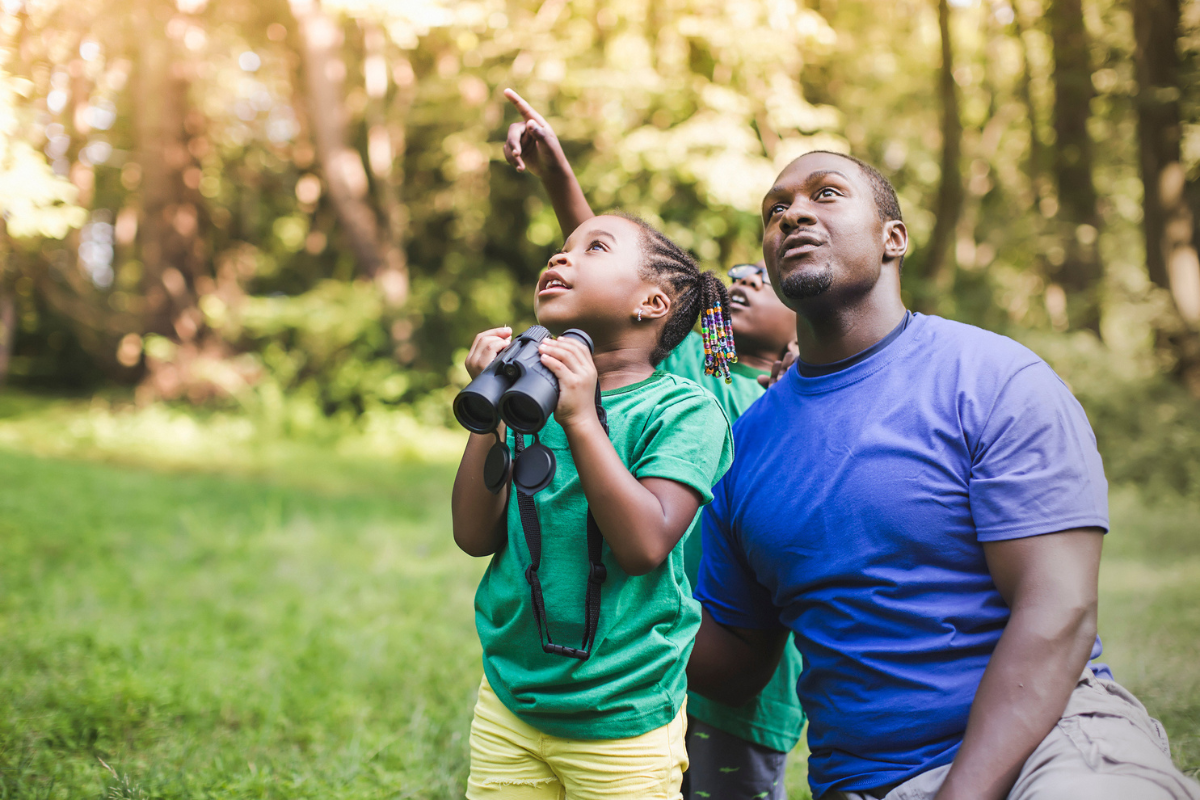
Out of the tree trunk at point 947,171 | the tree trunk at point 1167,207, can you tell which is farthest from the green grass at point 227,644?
the tree trunk at point 1167,207

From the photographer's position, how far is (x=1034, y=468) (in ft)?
5.51

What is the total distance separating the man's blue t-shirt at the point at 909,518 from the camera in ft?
5.59

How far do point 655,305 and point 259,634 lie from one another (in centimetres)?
364

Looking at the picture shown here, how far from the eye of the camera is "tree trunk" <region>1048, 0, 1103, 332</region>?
38.1 ft

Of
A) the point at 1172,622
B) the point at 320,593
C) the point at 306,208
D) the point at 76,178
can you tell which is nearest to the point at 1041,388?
the point at 1172,622

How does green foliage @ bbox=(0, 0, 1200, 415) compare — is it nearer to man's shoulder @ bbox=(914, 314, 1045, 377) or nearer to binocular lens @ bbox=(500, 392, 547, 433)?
man's shoulder @ bbox=(914, 314, 1045, 377)

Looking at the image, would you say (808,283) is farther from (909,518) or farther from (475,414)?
(475,414)

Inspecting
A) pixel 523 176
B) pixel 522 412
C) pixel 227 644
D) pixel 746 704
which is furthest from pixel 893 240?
pixel 523 176

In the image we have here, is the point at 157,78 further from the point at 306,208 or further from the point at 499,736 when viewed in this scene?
the point at 499,736

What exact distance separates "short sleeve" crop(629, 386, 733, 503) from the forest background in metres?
2.50

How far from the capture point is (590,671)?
68.9 inches

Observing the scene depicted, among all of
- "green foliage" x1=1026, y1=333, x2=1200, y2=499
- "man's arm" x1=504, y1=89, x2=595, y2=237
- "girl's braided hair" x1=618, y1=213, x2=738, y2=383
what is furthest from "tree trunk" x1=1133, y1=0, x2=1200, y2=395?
"girl's braided hair" x1=618, y1=213, x2=738, y2=383

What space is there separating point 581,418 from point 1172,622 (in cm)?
492

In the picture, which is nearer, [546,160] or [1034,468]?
[1034,468]
